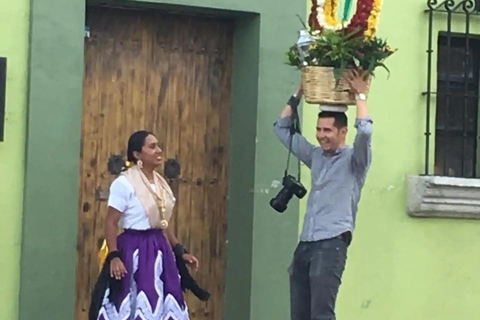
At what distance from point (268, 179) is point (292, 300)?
126cm

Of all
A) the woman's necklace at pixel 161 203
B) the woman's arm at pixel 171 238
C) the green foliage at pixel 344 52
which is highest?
the green foliage at pixel 344 52

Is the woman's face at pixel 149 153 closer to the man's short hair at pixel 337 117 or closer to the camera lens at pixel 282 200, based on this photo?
the camera lens at pixel 282 200

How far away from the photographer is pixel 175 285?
709 centimetres

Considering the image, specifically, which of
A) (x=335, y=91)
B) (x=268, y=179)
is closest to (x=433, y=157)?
(x=268, y=179)

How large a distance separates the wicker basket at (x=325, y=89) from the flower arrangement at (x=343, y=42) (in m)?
0.04

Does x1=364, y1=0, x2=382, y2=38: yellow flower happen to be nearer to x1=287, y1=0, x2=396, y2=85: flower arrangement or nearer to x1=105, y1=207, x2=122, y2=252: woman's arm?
x1=287, y1=0, x2=396, y2=85: flower arrangement

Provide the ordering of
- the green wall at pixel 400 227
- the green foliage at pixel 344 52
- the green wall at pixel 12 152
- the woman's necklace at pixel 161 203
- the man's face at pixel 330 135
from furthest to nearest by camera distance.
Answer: the green wall at pixel 400 227, the green wall at pixel 12 152, the woman's necklace at pixel 161 203, the man's face at pixel 330 135, the green foliage at pixel 344 52

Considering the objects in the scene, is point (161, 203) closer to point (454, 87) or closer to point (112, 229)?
point (112, 229)

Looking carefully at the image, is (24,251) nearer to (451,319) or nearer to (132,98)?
(132,98)

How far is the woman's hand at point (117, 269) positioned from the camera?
6.83 meters

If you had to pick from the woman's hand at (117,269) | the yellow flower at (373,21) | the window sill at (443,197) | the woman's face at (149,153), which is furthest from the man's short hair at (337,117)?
the window sill at (443,197)

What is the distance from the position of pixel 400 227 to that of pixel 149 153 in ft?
6.92

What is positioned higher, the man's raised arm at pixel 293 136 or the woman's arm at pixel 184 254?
the man's raised arm at pixel 293 136

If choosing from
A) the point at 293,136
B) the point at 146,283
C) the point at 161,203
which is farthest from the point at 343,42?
the point at 146,283
